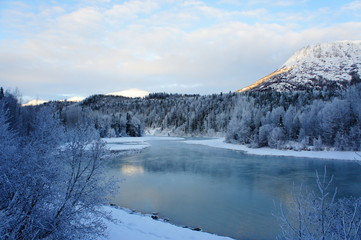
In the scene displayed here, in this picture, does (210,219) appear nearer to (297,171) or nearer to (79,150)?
(79,150)

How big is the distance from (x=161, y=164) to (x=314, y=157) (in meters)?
22.0

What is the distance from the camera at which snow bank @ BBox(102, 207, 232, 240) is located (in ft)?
35.1

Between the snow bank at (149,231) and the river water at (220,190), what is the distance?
46.5 inches

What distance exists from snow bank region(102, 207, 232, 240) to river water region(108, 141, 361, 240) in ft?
3.88

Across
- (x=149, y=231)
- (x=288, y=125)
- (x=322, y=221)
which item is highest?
(x=322, y=221)

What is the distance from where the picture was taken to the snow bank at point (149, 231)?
421 inches

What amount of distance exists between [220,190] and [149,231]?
30.3 feet

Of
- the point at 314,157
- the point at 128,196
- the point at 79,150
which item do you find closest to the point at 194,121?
the point at 314,157

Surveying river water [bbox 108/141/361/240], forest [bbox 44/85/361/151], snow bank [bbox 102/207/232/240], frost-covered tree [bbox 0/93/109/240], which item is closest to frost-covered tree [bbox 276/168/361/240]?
river water [bbox 108/141/361/240]

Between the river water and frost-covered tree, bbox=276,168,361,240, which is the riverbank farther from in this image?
frost-covered tree, bbox=276,168,361,240

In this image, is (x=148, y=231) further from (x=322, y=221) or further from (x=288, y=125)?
(x=288, y=125)

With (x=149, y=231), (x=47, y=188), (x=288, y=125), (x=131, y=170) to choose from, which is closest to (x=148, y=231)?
(x=149, y=231)

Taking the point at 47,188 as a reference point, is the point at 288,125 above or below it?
below

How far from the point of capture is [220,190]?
19.4 m
